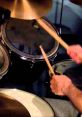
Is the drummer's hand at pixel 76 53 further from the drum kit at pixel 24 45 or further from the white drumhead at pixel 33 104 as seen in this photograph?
the white drumhead at pixel 33 104

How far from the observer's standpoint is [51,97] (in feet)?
9.25

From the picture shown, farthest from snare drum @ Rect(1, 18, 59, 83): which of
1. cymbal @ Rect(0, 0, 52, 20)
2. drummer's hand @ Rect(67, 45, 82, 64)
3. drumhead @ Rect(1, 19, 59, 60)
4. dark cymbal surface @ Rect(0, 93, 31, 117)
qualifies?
drummer's hand @ Rect(67, 45, 82, 64)

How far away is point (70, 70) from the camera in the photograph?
226 cm

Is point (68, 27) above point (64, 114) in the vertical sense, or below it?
above

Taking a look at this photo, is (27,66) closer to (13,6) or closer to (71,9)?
(13,6)

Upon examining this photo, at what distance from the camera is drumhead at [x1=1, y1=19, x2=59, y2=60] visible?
219cm

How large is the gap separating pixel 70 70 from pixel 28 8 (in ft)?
2.75

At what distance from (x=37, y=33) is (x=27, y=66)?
252mm

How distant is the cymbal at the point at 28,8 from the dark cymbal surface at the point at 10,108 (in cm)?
46

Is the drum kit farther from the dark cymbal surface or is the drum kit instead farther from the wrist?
the wrist

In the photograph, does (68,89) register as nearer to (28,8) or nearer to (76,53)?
(76,53)

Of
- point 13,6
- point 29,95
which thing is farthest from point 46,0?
point 29,95

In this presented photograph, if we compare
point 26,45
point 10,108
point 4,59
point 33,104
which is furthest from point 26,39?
point 10,108

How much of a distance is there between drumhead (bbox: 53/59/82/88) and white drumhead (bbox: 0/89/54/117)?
0.34 meters
